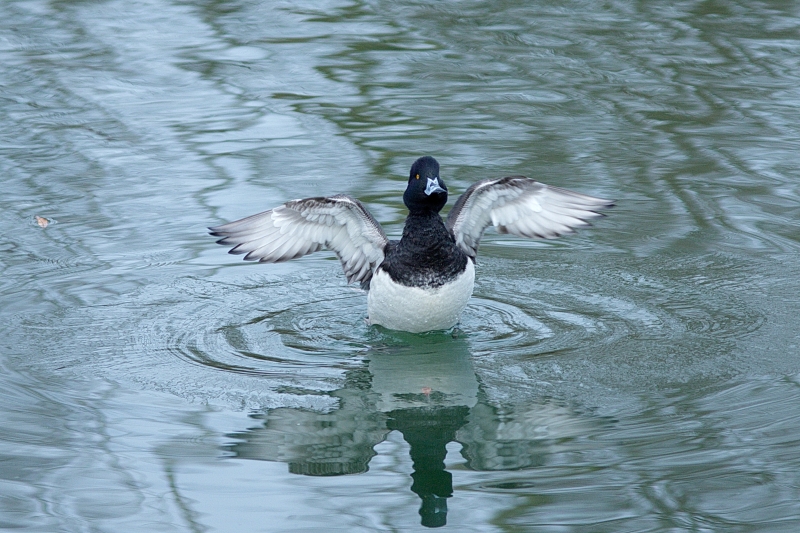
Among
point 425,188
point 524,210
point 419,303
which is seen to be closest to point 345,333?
point 419,303

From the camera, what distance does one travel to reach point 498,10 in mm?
15031

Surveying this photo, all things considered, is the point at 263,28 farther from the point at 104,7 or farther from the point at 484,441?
the point at 484,441

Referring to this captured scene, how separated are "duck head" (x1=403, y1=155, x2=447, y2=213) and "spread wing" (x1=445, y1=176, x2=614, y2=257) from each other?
0.80 ft

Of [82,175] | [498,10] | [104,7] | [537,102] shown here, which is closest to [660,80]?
[537,102]

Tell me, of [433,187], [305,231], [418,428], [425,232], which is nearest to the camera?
[418,428]

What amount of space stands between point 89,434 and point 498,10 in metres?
10.8

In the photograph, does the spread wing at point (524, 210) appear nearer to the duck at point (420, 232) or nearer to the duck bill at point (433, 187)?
the duck at point (420, 232)

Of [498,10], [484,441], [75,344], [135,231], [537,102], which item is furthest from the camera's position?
[498,10]

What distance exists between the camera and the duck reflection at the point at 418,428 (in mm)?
5203

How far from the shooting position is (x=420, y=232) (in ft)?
22.0

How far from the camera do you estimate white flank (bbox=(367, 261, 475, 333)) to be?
6609mm

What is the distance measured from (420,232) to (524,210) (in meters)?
0.74

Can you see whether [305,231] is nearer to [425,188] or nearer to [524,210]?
[425,188]

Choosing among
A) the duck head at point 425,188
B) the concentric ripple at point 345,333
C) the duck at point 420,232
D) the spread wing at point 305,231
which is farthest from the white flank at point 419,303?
the duck head at point 425,188
